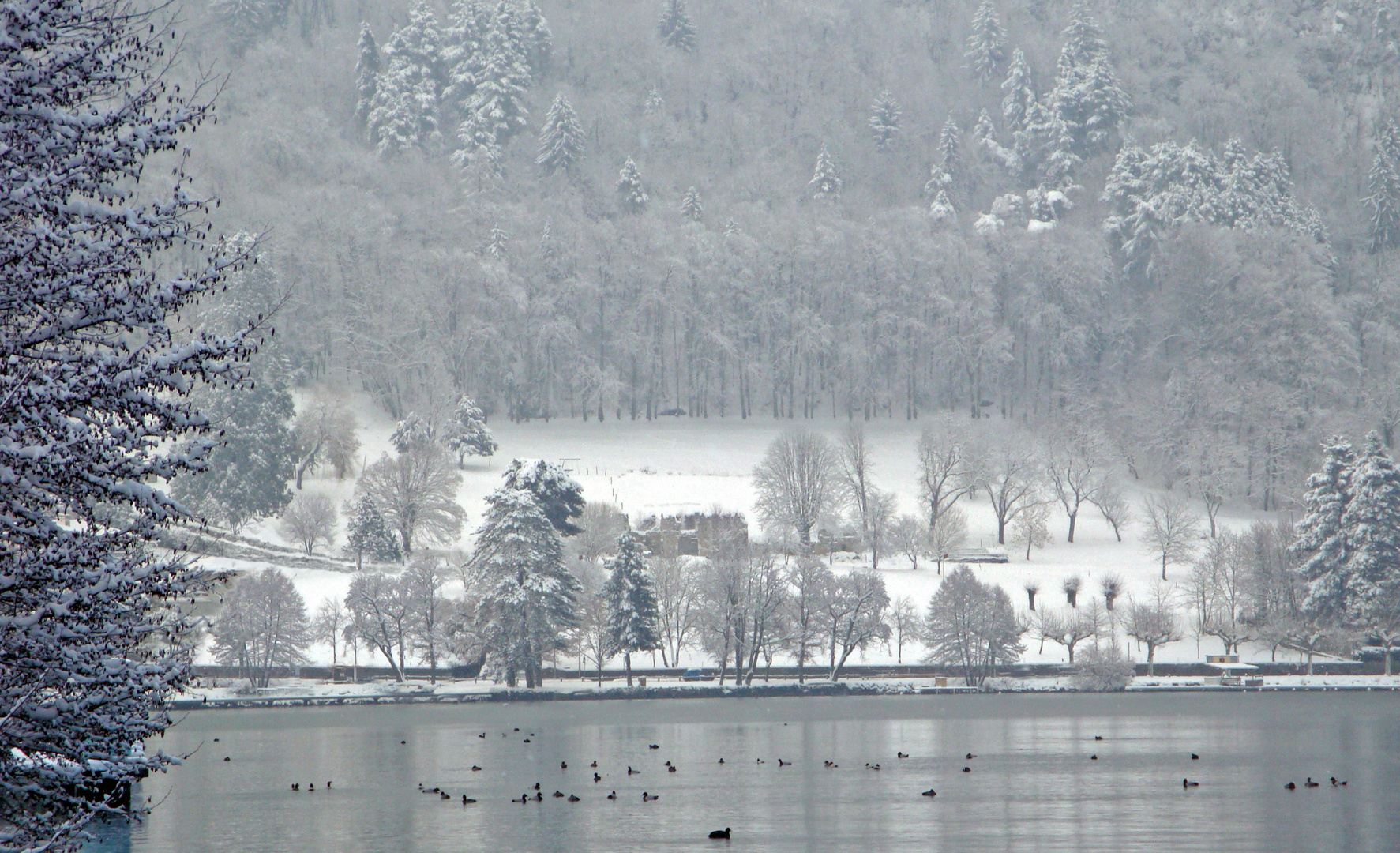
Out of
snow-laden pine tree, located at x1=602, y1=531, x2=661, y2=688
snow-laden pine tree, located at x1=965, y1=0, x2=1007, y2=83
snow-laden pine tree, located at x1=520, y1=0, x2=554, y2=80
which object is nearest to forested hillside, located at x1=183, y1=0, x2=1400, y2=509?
snow-laden pine tree, located at x1=965, y1=0, x2=1007, y2=83

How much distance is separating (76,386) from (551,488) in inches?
2402

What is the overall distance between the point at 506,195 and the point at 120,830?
4560 inches

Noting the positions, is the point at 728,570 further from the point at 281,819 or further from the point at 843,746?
the point at 281,819

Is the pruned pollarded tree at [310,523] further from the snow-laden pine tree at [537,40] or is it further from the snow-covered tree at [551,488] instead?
the snow-laden pine tree at [537,40]

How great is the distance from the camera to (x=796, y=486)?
90.4 m

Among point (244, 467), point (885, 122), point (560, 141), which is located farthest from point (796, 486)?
point (885, 122)

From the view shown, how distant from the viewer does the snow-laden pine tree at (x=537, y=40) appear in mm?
184625

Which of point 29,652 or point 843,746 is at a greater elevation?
point 29,652

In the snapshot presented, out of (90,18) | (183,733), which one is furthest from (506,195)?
(90,18)

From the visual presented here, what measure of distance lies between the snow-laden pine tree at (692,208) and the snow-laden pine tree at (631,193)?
6401 mm

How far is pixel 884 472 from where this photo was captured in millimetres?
103938

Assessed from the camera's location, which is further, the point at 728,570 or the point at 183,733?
the point at 728,570

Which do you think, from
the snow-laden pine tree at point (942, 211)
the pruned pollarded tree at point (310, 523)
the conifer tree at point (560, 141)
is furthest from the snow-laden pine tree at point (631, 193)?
the pruned pollarded tree at point (310, 523)

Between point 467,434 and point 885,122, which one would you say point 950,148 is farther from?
point 467,434
